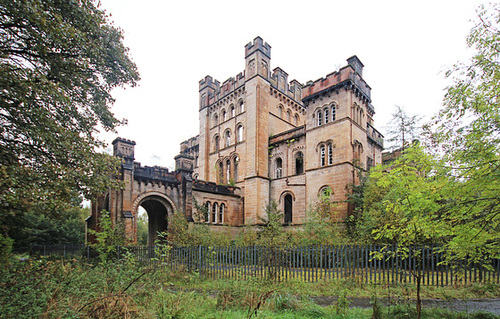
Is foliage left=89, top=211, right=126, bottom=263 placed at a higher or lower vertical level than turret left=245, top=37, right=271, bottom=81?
lower

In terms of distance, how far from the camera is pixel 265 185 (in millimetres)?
25828

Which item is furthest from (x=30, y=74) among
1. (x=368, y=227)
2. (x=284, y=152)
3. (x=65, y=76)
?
(x=284, y=152)

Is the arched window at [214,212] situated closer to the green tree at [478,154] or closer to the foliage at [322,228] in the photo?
the foliage at [322,228]

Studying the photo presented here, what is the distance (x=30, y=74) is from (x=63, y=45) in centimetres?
Answer: 129

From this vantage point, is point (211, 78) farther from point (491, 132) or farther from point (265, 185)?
point (491, 132)

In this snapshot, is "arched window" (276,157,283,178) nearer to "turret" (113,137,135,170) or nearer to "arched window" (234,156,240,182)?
"arched window" (234,156,240,182)

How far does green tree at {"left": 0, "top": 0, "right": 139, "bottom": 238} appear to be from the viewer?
681 centimetres

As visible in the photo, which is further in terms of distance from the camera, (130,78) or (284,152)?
(284,152)

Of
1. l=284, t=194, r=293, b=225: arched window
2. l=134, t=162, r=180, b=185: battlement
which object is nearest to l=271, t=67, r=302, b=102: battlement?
l=284, t=194, r=293, b=225: arched window

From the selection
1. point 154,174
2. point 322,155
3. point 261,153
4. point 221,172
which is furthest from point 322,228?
point 221,172

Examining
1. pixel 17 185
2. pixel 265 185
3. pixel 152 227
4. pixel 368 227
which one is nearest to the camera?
pixel 17 185

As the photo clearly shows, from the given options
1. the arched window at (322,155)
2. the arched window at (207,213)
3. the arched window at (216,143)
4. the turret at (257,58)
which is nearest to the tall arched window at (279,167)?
the arched window at (322,155)

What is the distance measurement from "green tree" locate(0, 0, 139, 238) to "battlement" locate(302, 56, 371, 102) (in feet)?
53.6

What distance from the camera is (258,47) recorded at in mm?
27031
